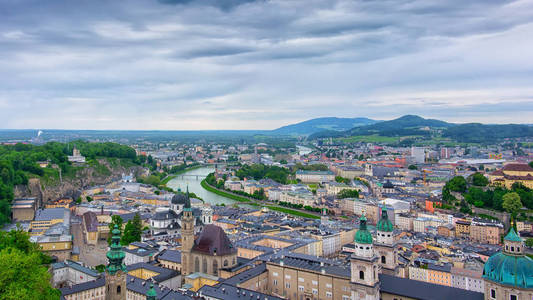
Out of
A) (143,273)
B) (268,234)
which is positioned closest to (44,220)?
(143,273)

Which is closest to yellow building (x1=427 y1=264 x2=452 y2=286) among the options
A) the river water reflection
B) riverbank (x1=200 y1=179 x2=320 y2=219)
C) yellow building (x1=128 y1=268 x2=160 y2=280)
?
yellow building (x1=128 y1=268 x2=160 y2=280)

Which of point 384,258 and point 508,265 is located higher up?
point 508,265

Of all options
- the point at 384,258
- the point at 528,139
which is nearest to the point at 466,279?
the point at 384,258

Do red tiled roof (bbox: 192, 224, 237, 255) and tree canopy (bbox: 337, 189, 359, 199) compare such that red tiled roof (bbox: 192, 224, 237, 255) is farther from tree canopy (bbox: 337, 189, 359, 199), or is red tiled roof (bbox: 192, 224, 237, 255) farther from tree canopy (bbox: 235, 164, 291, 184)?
tree canopy (bbox: 235, 164, 291, 184)

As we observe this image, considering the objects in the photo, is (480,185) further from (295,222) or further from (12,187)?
(12,187)

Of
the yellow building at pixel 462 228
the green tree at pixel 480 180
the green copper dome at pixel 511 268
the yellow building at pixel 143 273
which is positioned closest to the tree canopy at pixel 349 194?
the green tree at pixel 480 180
